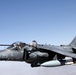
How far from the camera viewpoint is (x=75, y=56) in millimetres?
18578

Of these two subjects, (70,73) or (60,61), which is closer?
(60,61)

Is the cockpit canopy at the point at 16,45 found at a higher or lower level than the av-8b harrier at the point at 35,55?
higher

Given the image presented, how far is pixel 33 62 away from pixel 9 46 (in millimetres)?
3023

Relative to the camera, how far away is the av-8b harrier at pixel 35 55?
19034mm

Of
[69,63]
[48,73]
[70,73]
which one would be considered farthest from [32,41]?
[48,73]

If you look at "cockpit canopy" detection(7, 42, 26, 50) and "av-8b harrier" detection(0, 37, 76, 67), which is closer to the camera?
"av-8b harrier" detection(0, 37, 76, 67)

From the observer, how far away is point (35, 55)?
1988 centimetres

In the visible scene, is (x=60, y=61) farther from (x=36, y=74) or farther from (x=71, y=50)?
(x=36, y=74)

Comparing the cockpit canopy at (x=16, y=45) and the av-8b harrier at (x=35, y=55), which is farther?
the cockpit canopy at (x=16, y=45)

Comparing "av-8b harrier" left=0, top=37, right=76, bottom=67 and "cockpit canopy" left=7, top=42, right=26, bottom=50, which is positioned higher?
"cockpit canopy" left=7, top=42, right=26, bottom=50

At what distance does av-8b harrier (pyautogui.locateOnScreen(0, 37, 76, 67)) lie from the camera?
1903 centimetres

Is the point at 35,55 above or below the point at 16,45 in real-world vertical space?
below

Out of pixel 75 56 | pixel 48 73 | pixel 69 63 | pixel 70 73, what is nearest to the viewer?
pixel 75 56

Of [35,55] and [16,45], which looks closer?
[16,45]
